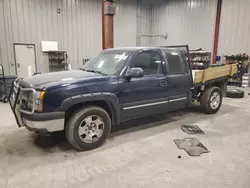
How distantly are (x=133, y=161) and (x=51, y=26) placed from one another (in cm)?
909

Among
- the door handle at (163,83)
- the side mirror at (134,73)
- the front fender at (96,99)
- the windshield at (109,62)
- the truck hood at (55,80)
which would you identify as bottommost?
the front fender at (96,99)

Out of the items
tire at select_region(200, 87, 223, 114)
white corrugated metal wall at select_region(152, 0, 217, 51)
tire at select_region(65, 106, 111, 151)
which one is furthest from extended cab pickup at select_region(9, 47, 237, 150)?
white corrugated metal wall at select_region(152, 0, 217, 51)

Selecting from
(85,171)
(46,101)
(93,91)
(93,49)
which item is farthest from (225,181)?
(93,49)

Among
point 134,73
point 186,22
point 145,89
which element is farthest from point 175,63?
point 186,22

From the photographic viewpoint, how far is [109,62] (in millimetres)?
3643

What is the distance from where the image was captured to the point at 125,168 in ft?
8.49

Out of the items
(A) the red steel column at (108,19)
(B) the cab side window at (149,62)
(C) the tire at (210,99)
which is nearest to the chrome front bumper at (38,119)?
(B) the cab side window at (149,62)

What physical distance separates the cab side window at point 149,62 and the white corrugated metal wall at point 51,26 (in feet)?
25.3

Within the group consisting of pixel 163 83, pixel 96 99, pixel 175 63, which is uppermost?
pixel 175 63

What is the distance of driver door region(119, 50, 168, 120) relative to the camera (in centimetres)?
331

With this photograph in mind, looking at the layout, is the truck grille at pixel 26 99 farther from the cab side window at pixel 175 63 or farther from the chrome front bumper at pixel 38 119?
the cab side window at pixel 175 63

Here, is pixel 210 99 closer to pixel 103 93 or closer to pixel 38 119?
pixel 103 93

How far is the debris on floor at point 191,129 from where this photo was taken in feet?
12.6

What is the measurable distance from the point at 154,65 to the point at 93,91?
4.65 feet
